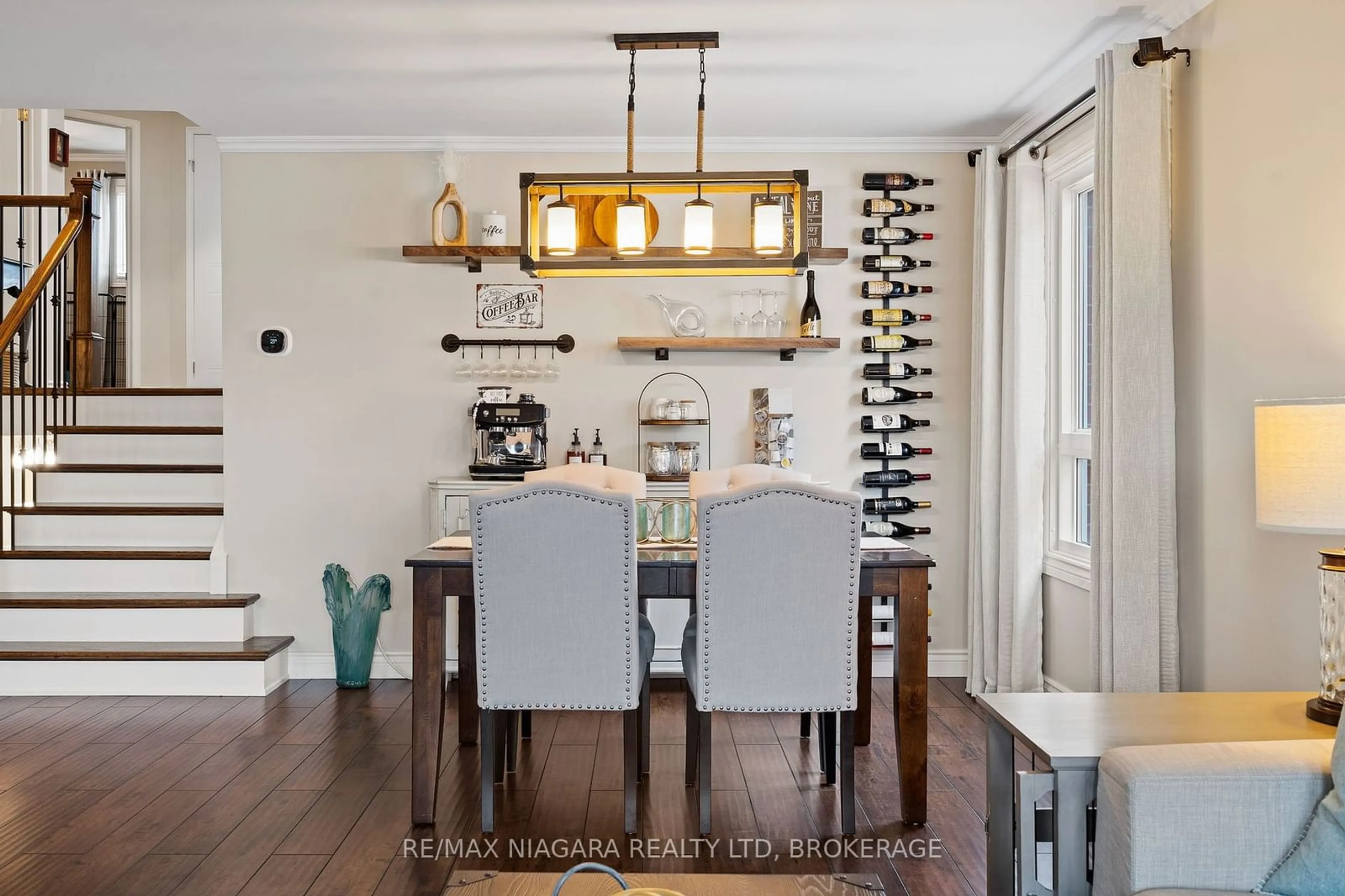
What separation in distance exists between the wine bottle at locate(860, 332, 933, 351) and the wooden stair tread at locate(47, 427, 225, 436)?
11.4 ft

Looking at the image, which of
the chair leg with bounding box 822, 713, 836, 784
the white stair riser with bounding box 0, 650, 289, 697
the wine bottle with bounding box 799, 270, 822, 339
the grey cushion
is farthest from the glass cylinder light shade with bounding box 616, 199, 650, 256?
the white stair riser with bounding box 0, 650, 289, 697

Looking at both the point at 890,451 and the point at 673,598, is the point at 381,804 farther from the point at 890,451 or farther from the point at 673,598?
the point at 890,451

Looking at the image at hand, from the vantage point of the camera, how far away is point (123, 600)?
447 centimetres

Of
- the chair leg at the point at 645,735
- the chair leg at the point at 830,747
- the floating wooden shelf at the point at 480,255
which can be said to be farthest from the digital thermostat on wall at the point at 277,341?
the chair leg at the point at 830,747

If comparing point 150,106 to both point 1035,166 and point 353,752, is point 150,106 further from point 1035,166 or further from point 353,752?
point 1035,166

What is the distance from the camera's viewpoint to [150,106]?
167 inches

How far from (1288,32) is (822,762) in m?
2.57

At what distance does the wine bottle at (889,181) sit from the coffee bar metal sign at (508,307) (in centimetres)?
168

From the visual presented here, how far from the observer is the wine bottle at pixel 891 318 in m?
4.70

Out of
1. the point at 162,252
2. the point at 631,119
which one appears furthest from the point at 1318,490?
the point at 162,252

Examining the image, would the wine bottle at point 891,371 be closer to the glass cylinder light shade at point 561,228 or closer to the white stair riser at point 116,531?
the glass cylinder light shade at point 561,228

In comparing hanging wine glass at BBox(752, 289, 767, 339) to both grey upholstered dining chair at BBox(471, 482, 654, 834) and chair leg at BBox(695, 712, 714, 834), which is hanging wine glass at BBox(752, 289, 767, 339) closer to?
grey upholstered dining chair at BBox(471, 482, 654, 834)

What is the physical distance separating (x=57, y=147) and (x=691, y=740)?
6.10 m

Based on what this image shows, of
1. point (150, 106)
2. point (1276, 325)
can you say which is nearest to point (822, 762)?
point (1276, 325)
